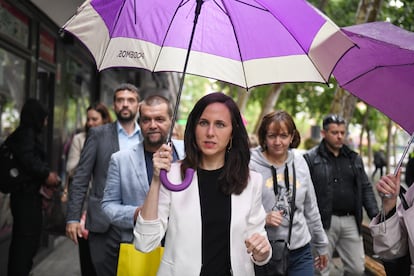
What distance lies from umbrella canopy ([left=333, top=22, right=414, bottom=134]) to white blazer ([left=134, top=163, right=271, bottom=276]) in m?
1.24

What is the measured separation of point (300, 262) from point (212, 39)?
2052 millimetres

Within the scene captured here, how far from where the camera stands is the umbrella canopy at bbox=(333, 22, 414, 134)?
10.5 feet

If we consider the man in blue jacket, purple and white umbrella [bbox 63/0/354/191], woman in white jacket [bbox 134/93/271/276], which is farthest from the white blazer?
the man in blue jacket

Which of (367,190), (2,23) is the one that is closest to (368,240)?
(367,190)

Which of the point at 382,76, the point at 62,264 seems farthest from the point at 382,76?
the point at 62,264

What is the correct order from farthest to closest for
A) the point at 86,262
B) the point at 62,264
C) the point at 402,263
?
the point at 62,264, the point at 86,262, the point at 402,263

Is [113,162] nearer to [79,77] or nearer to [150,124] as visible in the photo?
[150,124]

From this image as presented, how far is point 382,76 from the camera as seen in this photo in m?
3.50

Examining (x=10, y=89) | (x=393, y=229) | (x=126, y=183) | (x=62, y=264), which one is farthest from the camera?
(x=62, y=264)

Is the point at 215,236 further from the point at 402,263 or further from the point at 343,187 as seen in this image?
the point at 343,187

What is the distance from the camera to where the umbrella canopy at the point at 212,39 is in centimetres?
297

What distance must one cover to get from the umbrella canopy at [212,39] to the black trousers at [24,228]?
252 cm

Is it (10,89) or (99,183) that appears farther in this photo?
(10,89)

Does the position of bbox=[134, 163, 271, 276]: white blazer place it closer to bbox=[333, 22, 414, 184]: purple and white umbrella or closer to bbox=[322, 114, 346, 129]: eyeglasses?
bbox=[333, 22, 414, 184]: purple and white umbrella
